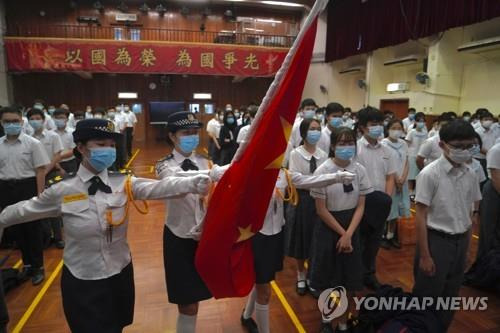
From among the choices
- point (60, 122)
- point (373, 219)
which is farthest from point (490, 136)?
point (60, 122)

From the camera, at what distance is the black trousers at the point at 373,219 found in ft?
9.03

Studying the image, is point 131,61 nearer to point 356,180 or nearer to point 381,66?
point 381,66

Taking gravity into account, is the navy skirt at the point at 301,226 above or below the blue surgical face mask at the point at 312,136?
below

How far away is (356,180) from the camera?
7.88 ft

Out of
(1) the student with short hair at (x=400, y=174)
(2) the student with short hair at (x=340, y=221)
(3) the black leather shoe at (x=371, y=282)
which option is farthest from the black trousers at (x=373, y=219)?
(1) the student with short hair at (x=400, y=174)

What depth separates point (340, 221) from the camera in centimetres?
237

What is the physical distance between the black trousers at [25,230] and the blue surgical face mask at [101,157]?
2094mm

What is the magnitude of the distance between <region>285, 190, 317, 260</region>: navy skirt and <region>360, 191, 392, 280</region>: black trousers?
1.47 ft

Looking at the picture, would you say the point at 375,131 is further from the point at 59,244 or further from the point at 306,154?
the point at 59,244

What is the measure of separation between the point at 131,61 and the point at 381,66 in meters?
8.95

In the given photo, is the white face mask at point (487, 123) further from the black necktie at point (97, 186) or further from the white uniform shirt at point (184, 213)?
the black necktie at point (97, 186)

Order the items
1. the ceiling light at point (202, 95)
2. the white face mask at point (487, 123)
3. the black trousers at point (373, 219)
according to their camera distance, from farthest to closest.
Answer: the ceiling light at point (202, 95)
the white face mask at point (487, 123)
the black trousers at point (373, 219)

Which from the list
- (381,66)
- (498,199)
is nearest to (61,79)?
(381,66)

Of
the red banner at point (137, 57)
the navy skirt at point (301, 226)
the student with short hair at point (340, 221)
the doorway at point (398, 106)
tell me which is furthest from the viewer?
the red banner at point (137, 57)
